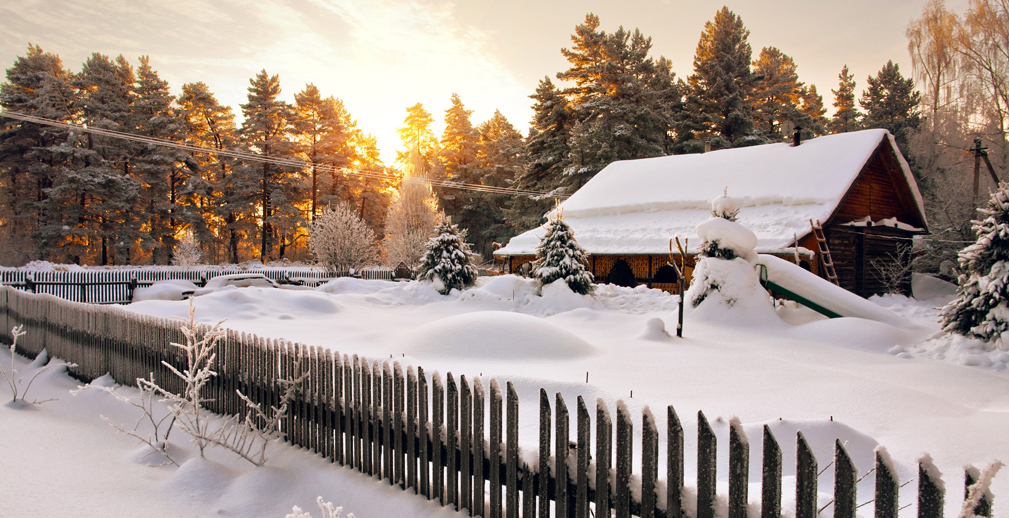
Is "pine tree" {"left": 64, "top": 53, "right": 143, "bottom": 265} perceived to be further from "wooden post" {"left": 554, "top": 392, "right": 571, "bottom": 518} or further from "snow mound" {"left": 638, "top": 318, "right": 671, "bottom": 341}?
"wooden post" {"left": 554, "top": 392, "right": 571, "bottom": 518}

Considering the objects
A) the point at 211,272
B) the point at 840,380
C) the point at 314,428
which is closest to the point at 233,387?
the point at 314,428

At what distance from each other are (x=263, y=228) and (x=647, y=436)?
46438 millimetres

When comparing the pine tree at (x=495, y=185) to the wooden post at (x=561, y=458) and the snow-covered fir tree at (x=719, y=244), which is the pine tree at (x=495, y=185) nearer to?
the snow-covered fir tree at (x=719, y=244)

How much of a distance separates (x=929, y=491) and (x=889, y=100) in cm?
4882

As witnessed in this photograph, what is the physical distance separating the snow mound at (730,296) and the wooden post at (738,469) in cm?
1049

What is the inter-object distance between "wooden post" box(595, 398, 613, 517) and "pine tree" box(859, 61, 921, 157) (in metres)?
45.6

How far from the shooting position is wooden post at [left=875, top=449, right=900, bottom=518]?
1699mm

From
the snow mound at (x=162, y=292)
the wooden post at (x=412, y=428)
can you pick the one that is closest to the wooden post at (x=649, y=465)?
the wooden post at (x=412, y=428)

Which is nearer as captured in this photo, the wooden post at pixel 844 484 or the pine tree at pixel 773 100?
the wooden post at pixel 844 484

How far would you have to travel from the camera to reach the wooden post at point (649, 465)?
7.29 feet

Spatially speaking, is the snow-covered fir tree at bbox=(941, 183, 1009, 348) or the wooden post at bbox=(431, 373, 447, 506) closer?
the wooden post at bbox=(431, 373, 447, 506)

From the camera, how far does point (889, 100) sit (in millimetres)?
39188

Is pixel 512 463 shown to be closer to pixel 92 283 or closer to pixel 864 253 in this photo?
pixel 864 253

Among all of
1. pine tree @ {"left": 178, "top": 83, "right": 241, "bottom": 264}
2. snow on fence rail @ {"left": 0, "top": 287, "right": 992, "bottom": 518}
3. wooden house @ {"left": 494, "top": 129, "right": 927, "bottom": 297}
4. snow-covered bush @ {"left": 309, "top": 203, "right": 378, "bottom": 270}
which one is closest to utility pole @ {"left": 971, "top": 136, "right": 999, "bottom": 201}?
wooden house @ {"left": 494, "top": 129, "right": 927, "bottom": 297}
